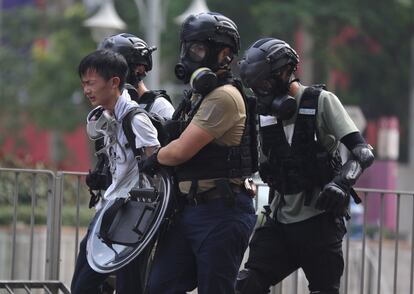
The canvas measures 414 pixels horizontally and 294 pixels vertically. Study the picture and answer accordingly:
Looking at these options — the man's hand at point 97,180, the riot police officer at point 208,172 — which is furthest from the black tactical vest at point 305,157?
Result: the man's hand at point 97,180

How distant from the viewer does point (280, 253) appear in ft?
21.5

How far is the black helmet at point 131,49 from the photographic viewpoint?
6.91 meters

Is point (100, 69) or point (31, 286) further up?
point (100, 69)

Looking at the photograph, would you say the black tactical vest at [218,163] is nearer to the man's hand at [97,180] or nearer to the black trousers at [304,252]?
the black trousers at [304,252]

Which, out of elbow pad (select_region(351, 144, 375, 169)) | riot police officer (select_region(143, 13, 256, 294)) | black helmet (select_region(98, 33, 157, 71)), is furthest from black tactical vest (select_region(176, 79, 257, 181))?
black helmet (select_region(98, 33, 157, 71))

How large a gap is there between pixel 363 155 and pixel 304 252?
65cm

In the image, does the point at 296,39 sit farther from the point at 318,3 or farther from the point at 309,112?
the point at 309,112

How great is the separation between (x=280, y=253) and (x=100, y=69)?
53.5 inches

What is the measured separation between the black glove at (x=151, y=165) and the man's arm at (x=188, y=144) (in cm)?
11

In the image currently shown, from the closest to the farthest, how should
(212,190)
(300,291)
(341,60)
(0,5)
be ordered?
(212,190) → (300,291) → (341,60) → (0,5)

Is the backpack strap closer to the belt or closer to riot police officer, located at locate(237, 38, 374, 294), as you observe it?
riot police officer, located at locate(237, 38, 374, 294)

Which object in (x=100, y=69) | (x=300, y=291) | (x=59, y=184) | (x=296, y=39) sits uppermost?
(x=296, y=39)

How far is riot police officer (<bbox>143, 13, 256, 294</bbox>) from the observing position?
5.78m

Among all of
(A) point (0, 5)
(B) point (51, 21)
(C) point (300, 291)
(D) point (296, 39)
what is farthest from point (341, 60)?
(C) point (300, 291)
